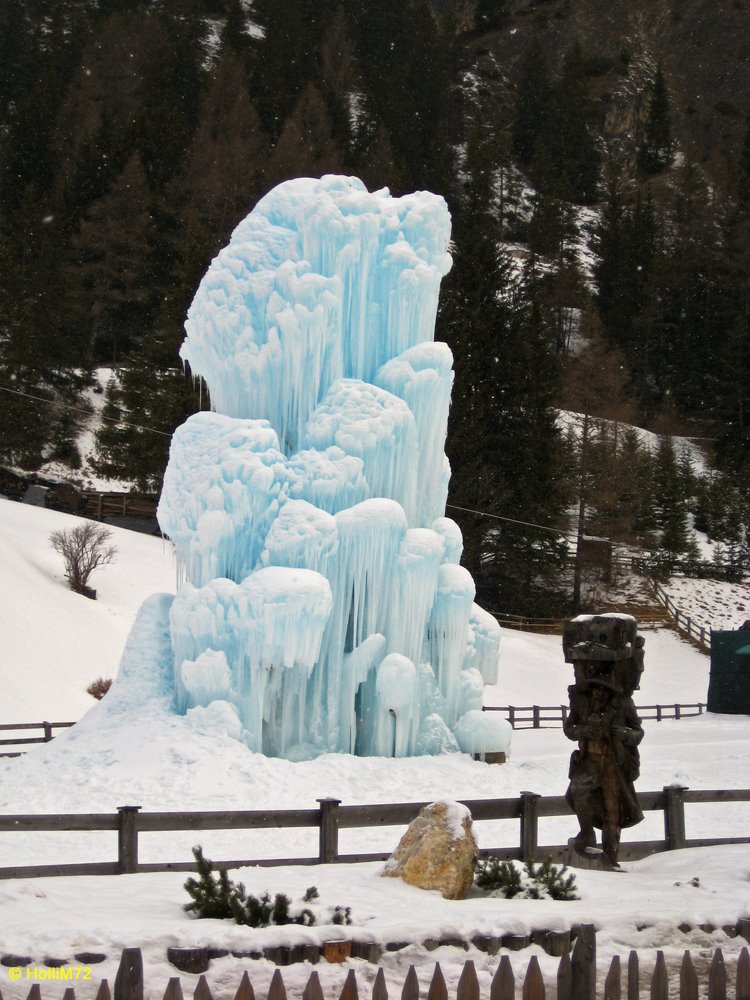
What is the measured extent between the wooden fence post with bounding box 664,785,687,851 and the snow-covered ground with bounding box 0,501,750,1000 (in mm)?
404

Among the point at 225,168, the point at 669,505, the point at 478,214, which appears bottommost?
the point at 669,505

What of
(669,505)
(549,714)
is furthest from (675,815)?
(669,505)

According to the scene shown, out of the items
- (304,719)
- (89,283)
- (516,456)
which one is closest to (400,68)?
(89,283)

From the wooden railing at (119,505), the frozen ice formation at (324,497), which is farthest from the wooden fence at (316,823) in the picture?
the wooden railing at (119,505)

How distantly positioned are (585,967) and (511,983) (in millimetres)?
490

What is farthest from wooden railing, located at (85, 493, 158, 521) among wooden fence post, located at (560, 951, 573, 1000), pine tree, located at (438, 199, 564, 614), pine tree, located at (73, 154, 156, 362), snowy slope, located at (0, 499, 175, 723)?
wooden fence post, located at (560, 951, 573, 1000)

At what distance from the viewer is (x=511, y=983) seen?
5.39 meters

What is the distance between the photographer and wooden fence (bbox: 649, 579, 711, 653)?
128 feet

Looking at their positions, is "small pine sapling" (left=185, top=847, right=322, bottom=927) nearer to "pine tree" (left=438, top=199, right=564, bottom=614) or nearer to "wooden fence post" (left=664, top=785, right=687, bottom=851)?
"wooden fence post" (left=664, top=785, right=687, bottom=851)

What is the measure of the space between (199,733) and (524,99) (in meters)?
74.7

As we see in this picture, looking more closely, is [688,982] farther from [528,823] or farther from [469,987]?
[528,823]

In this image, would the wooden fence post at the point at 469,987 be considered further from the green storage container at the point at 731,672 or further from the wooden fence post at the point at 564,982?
the green storage container at the point at 731,672

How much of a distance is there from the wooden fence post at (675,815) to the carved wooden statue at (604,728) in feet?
4.67

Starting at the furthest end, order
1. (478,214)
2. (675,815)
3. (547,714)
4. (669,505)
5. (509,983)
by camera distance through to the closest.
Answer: (478,214) → (669,505) → (547,714) → (675,815) → (509,983)
